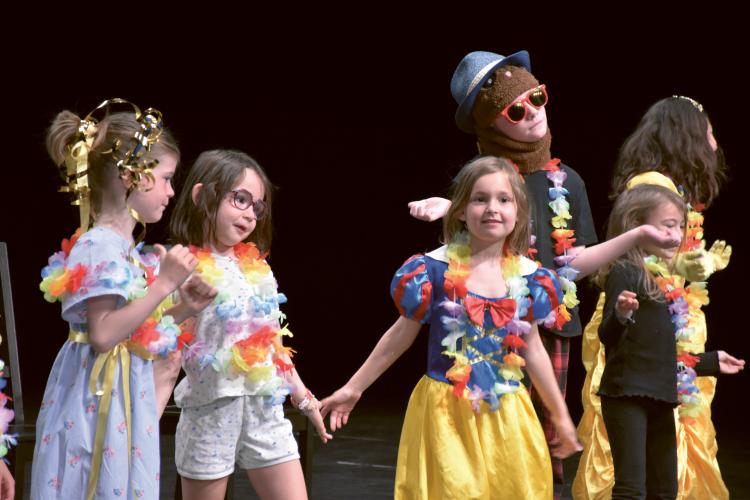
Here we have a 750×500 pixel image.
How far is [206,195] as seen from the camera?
108 inches

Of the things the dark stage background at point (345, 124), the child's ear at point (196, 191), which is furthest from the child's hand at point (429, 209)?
the dark stage background at point (345, 124)

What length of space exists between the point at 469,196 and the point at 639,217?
698 mm

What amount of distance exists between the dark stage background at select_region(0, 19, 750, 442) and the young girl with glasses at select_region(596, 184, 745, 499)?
2.49 m

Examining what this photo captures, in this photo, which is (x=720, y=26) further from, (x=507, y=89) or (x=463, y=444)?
(x=463, y=444)

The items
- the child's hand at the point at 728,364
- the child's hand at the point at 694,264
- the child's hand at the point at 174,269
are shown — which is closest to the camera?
the child's hand at the point at 174,269

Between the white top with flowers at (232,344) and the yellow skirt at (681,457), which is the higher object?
the white top with flowers at (232,344)

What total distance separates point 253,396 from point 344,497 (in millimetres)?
1323

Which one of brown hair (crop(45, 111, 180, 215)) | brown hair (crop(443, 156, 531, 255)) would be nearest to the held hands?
brown hair (crop(443, 156, 531, 255))

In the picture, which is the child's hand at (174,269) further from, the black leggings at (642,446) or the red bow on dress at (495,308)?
the black leggings at (642,446)

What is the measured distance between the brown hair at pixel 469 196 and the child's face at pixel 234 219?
46 centimetres

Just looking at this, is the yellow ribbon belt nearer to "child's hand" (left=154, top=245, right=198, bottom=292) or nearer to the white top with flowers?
"child's hand" (left=154, top=245, right=198, bottom=292)

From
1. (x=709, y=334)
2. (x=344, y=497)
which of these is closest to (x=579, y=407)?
(x=709, y=334)

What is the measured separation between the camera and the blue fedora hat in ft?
9.42

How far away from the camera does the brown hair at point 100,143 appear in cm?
235
